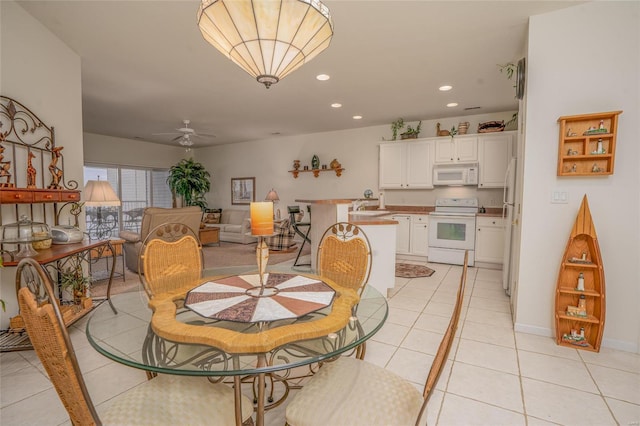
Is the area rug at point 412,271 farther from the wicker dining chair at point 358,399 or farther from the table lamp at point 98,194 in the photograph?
the table lamp at point 98,194

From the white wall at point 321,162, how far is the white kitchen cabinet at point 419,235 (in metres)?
0.62

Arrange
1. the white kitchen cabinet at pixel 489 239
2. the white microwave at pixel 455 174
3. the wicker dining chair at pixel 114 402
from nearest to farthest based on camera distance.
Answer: the wicker dining chair at pixel 114 402 < the white kitchen cabinet at pixel 489 239 < the white microwave at pixel 455 174

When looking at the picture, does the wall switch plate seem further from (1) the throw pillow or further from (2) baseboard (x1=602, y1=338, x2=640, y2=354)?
(1) the throw pillow

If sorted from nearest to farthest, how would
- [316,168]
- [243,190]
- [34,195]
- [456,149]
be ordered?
[34,195] < [456,149] < [316,168] < [243,190]

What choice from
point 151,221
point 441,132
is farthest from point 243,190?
point 441,132

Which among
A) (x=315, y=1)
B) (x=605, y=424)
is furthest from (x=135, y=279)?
(x=605, y=424)

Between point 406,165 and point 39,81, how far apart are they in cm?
503

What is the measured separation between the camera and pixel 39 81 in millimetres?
2598

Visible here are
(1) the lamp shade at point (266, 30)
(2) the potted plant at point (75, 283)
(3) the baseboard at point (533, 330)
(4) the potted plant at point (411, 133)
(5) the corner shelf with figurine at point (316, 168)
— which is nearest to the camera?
(1) the lamp shade at point (266, 30)

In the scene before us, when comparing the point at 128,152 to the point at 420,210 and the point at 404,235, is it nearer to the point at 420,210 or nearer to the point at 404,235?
the point at 404,235

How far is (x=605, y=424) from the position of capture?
5.19 feet

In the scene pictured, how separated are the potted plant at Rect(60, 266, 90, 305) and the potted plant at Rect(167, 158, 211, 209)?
451 cm

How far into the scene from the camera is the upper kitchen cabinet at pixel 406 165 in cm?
545

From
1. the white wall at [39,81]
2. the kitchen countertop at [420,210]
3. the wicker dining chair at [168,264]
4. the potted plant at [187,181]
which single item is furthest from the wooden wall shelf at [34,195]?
the potted plant at [187,181]
